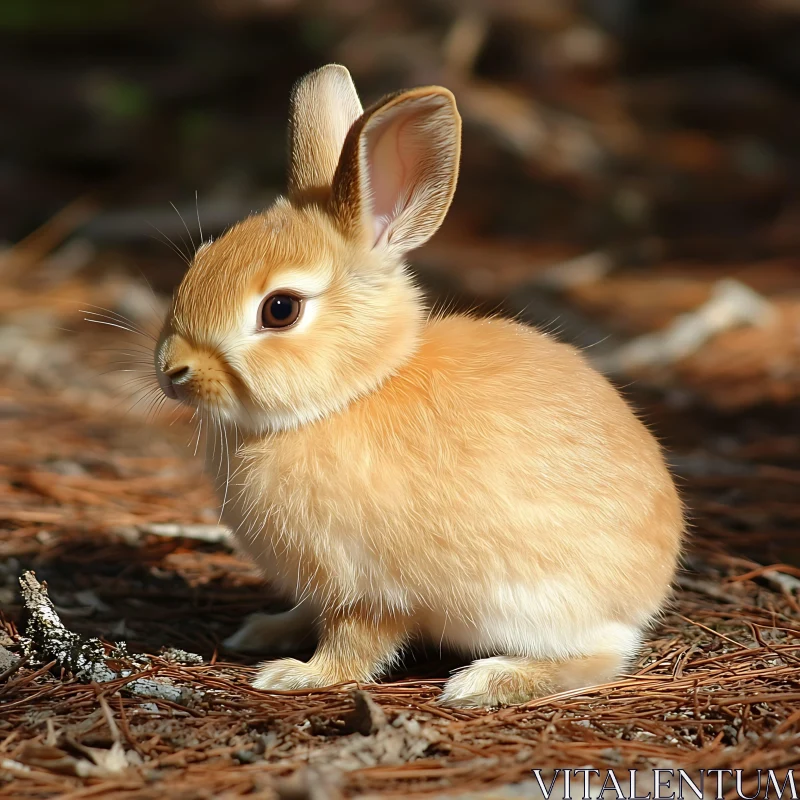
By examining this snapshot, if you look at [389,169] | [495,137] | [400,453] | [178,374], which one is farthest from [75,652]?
[495,137]

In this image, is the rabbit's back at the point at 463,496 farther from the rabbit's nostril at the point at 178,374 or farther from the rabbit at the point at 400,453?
the rabbit's nostril at the point at 178,374

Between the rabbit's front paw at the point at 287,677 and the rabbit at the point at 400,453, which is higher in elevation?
the rabbit at the point at 400,453

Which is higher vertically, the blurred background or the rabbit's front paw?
the blurred background

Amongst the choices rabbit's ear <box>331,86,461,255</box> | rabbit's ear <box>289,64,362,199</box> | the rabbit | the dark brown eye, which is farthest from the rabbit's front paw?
rabbit's ear <box>289,64,362,199</box>

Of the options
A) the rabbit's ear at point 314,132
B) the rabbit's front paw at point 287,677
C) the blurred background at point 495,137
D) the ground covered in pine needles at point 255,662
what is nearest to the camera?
the ground covered in pine needles at point 255,662

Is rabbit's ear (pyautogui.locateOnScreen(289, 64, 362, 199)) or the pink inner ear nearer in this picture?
the pink inner ear

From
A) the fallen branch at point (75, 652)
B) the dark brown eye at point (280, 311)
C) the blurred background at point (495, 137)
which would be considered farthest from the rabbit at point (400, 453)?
the blurred background at point (495, 137)

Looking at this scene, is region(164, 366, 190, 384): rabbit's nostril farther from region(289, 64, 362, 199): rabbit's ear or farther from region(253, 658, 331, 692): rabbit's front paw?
region(253, 658, 331, 692): rabbit's front paw

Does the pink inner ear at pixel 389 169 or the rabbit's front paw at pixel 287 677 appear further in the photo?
the rabbit's front paw at pixel 287 677
